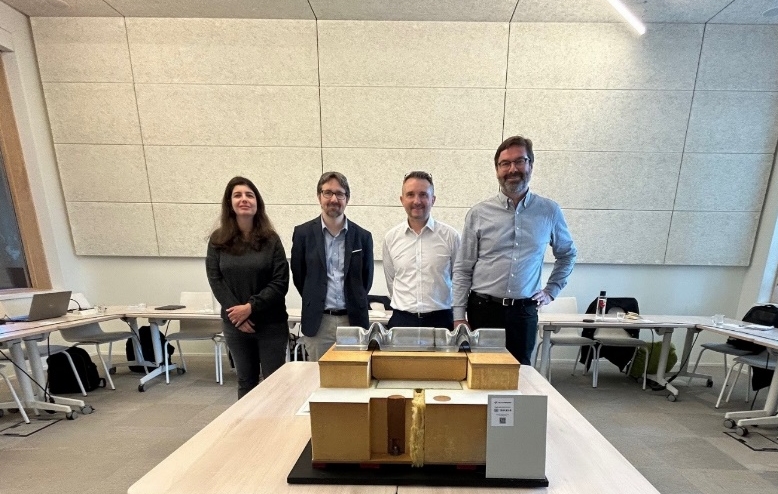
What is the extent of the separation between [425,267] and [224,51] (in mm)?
3321

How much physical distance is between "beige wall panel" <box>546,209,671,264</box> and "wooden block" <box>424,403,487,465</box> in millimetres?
3382

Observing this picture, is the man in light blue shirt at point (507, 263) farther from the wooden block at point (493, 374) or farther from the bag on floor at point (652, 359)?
the bag on floor at point (652, 359)

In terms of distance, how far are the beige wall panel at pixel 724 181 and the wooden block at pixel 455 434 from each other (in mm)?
4218

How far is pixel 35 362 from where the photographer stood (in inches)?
110

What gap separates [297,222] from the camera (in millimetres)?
3873

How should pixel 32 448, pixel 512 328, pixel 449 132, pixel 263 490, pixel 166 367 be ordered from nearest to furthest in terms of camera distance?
pixel 263 490 < pixel 512 328 < pixel 32 448 < pixel 166 367 < pixel 449 132

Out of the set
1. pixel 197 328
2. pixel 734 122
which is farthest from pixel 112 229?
pixel 734 122

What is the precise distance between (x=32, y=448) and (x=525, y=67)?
5.16 metres

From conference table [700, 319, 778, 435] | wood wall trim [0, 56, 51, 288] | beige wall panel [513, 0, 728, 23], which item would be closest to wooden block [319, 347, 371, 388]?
conference table [700, 319, 778, 435]

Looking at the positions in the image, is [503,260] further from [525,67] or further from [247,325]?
[525,67]

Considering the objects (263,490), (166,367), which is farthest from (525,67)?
(166,367)

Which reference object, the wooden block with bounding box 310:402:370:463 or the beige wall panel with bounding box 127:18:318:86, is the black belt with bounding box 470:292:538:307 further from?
the beige wall panel with bounding box 127:18:318:86

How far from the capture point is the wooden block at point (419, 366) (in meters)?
0.92

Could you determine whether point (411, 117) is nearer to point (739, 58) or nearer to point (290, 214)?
point (290, 214)
